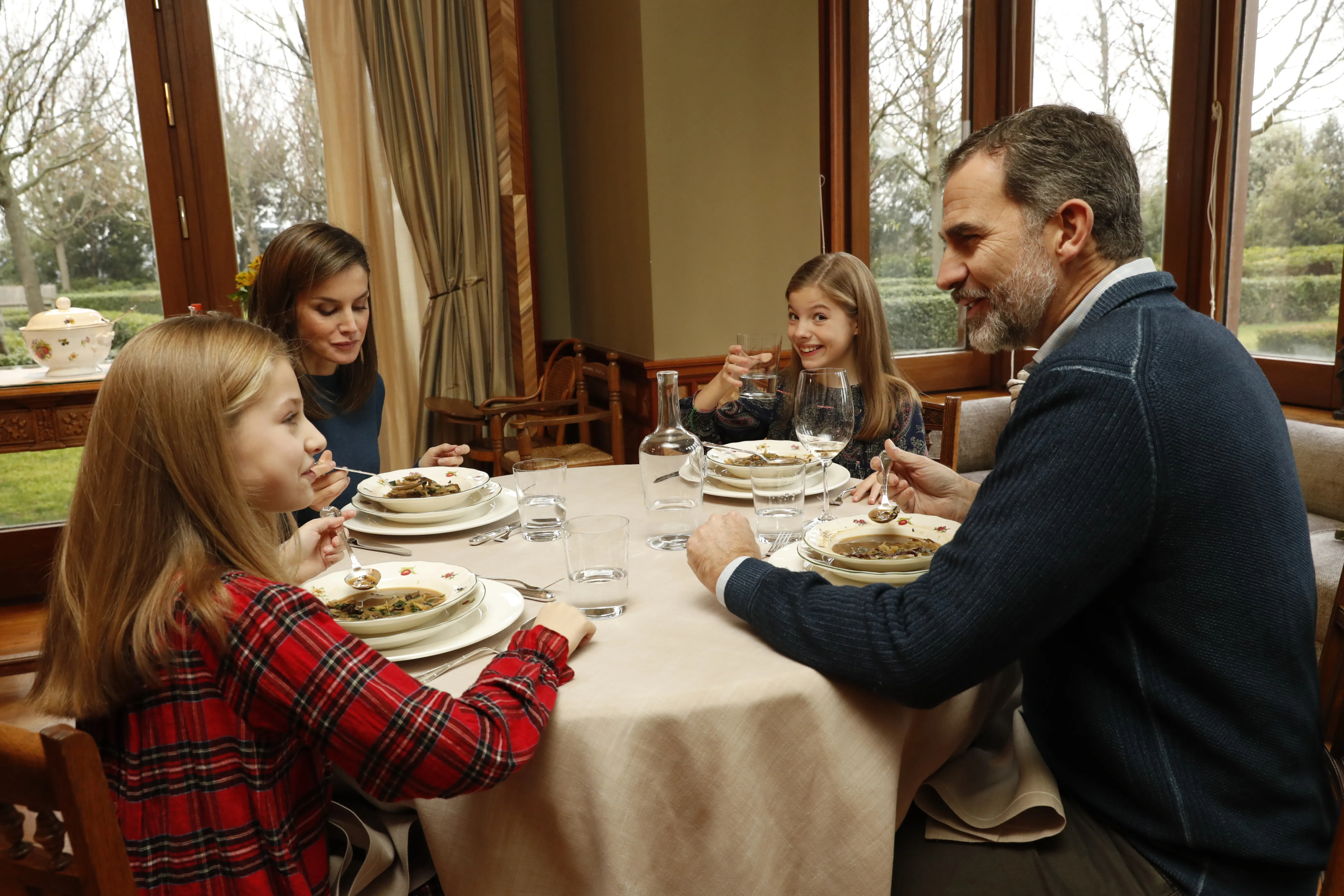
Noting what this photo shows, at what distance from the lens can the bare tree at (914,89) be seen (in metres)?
4.35

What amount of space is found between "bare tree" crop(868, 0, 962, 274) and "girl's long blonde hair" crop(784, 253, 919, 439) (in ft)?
6.50

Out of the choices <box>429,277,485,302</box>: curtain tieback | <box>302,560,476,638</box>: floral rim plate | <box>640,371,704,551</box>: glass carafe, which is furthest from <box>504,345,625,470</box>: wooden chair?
<box>302,560,476,638</box>: floral rim plate

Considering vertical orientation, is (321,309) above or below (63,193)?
below

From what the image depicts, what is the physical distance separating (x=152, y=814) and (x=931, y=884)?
0.87 metres

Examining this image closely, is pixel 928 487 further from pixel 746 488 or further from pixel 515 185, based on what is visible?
→ pixel 515 185

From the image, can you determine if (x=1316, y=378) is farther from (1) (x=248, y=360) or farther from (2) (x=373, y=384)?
(1) (x=248, y=360)

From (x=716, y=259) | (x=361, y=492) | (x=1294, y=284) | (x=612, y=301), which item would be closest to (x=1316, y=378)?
(x=1294, y=284)

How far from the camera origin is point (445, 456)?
7.01 ft

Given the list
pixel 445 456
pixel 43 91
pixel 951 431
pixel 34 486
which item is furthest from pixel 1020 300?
pixel 34 486

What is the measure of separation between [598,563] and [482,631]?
0.57 ft

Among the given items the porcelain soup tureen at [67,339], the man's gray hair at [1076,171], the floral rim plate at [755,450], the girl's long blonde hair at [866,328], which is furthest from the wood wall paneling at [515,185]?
the man's gray hair at [1076,171]

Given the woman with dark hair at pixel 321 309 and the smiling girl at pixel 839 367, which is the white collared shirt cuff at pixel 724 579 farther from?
the smiling girl at pixel 839 367

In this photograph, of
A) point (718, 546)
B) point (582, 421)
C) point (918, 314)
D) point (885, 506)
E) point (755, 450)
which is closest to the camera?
point (718, 546)

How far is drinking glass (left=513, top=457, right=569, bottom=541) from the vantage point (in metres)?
1.64
